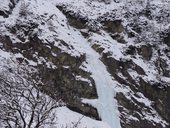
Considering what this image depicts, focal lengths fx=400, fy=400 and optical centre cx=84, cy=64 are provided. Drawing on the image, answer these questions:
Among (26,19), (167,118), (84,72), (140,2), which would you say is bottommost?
(167,118)

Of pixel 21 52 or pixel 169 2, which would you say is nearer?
pixel 21 52

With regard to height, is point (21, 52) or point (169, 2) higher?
point (169, 2)

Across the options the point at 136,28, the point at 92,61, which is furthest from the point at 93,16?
the point at 92,61

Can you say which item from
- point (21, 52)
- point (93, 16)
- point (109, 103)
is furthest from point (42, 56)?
point (93, 16)

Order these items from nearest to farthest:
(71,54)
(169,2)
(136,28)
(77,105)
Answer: (77,105)
(71,54)
(136,28)
(169,2)

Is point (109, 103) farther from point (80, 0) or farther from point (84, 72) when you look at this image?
point (80, 0)

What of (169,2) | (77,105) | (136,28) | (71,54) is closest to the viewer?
(77,105)
